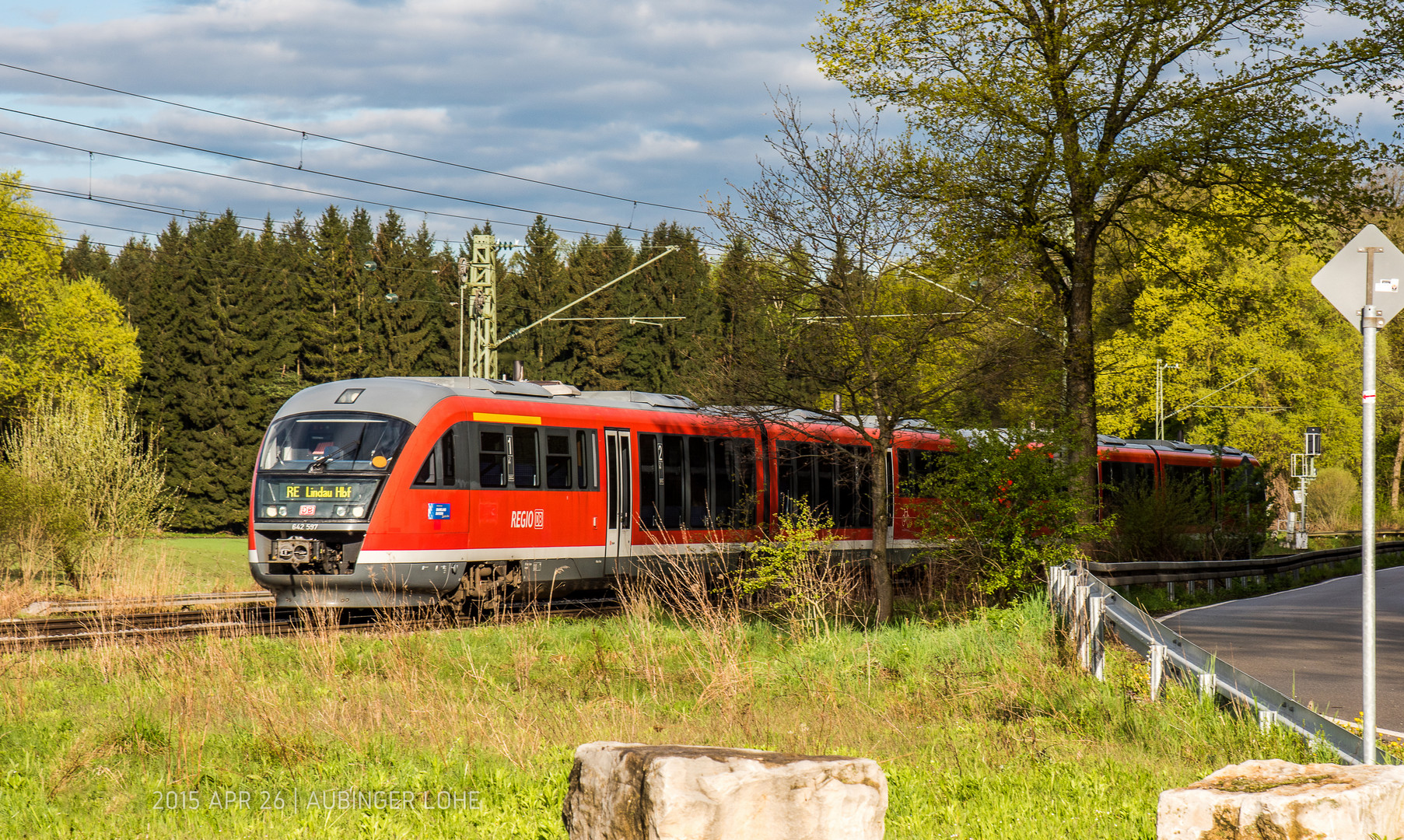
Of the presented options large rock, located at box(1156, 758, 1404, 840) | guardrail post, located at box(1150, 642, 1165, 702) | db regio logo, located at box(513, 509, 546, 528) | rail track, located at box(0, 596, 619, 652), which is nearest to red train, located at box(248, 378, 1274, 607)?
db regio logo, located at box(513, 509, 546, 528)

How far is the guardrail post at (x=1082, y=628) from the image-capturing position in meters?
10.4

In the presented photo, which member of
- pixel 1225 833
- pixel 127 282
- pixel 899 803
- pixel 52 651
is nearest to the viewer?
pixel 1225 833

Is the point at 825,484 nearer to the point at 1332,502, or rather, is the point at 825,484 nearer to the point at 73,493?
the point at 73,493

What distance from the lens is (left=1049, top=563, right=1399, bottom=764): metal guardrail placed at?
716cm

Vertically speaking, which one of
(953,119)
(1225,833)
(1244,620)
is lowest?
(1244,620)

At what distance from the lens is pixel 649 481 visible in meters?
19.3

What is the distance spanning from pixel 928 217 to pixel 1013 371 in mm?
2328

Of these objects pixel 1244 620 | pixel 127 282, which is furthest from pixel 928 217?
pixel 127 282

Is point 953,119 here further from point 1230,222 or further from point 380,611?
point 380,611

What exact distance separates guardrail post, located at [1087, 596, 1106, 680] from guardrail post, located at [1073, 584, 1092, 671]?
2 centimetres

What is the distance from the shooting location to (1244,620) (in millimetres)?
16484

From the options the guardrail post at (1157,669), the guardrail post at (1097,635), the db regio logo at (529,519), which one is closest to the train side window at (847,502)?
the db regio logo at (529,519)

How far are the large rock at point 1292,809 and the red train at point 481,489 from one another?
431 inches

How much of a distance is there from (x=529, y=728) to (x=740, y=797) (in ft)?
12.9
